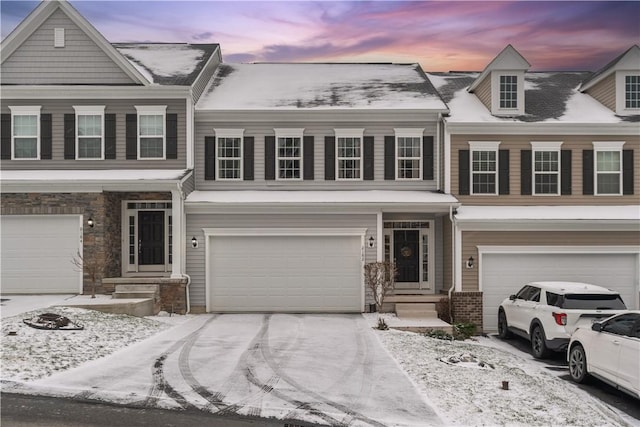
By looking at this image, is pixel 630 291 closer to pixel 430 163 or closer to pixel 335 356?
pixel 430 163

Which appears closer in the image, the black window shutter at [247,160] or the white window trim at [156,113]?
the white window trim at [156,113]

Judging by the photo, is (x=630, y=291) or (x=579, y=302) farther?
(x=630, y=291)

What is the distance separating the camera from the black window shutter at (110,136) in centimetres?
1856

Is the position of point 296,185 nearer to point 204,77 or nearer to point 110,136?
point 204,77

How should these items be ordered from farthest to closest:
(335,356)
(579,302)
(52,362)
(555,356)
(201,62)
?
1. (201,62)
2. (555,356)
3. (579,302)
4. (335,356)
5. (52,362)

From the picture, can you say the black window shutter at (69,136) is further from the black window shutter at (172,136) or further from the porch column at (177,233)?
the porch column at (177,233)

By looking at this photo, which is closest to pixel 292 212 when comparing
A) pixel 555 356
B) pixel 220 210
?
pixel 220 210

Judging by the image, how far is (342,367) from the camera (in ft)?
35.4

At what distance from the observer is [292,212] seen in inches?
706

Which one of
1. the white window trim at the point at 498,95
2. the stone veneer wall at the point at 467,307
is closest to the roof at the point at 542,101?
the white window trim at the point at 498,95

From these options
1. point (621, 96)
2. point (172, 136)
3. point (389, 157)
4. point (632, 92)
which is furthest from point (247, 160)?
point (632, 92)

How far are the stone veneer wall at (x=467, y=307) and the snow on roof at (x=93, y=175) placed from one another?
9597mm

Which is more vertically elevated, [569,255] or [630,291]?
[569,255]

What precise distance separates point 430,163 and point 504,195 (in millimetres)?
2753
